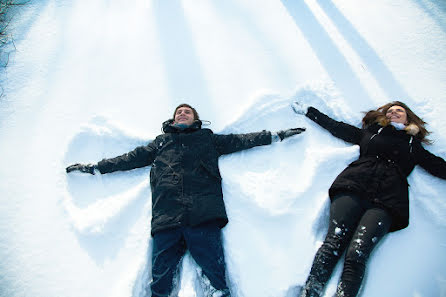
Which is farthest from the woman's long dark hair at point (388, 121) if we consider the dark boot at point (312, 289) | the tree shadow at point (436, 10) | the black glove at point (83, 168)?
the black glove at point (83, 168)

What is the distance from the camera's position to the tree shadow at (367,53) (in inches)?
108

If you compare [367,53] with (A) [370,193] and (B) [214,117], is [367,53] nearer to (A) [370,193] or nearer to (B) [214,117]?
(A) [370,193]

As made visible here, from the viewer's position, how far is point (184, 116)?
7.73 feet

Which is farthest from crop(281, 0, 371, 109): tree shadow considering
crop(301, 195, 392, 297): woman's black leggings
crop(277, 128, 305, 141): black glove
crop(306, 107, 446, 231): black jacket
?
crop(301, 195, 392, 297): woman's black leggings

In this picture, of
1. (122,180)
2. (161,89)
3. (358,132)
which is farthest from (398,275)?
(161,89)

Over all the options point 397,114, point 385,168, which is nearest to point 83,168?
point 385,168

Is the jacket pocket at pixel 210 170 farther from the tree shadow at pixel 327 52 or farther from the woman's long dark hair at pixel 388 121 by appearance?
the tree shadow at pixel 327 52

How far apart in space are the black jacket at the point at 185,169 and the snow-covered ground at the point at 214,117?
207mm

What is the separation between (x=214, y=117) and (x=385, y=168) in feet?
5.66

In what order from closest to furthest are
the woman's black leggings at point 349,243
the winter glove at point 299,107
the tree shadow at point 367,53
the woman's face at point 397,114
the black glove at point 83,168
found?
the woman's black leggings at point 349,243 < the woman's face at point 397,114 < the black glove at point 83,168 < the winter glove at point 299,107 < the tree shadow at point 367,53

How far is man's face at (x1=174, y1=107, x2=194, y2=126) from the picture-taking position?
7.70 ft

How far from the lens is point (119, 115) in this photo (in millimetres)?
2732

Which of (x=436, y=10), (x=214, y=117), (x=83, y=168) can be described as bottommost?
(x=83, y=168)

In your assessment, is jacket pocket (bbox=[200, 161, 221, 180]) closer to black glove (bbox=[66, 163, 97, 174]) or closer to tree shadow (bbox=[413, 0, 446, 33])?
black glove (bbox=[66, 163, 97, 174])
